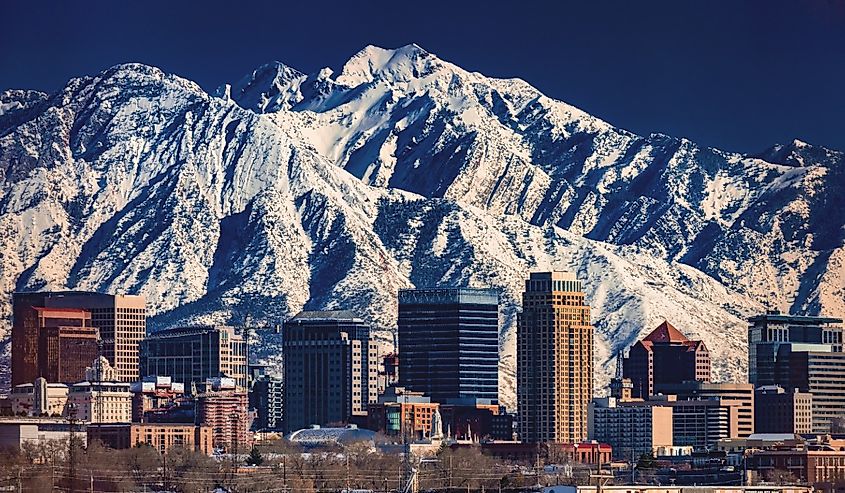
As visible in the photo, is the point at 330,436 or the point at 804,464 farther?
the point at 330,436

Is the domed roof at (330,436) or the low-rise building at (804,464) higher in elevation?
the domed roof at (330,436)

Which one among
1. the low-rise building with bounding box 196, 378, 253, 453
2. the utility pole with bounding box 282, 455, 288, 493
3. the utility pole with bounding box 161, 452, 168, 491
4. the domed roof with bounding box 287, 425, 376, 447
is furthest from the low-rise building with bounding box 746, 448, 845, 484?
the low-rise building with bounding box 196, 378, 253, 453

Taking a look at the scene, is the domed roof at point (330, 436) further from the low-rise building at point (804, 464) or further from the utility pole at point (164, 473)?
the low-rise building at point (804, 464)

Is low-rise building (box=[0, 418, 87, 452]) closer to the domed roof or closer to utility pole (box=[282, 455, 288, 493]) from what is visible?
utility pole (box=[282, 455, 288, 493])

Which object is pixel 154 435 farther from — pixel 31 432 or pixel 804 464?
pixel 804 464

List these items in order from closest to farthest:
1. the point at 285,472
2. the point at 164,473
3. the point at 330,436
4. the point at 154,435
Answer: the point at 164,473 → the point at 285,472 → the point at 154,435 → the point at 330,436

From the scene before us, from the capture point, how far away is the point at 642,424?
199 metres

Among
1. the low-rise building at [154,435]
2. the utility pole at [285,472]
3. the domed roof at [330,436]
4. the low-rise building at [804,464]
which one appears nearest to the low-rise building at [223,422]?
the low-rise building at [154,435]

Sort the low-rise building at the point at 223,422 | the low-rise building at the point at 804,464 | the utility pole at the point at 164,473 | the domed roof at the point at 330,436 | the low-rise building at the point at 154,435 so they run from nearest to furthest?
1. the utility pole at the point at 164,473
2. the low-rise building at the point at 804,464
3. the low-rise building at the point at 154,435
4. the domed roof at the point at 330,436
5. the low-rise building at the point at 223,422

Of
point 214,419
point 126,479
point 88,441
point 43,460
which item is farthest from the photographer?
point 214,419

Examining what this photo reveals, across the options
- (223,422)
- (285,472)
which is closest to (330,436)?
(223,422)

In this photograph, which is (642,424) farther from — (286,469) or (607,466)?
(286,469)

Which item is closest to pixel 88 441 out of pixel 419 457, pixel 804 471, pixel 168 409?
pixel 419 457

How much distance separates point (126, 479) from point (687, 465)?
3515cm
